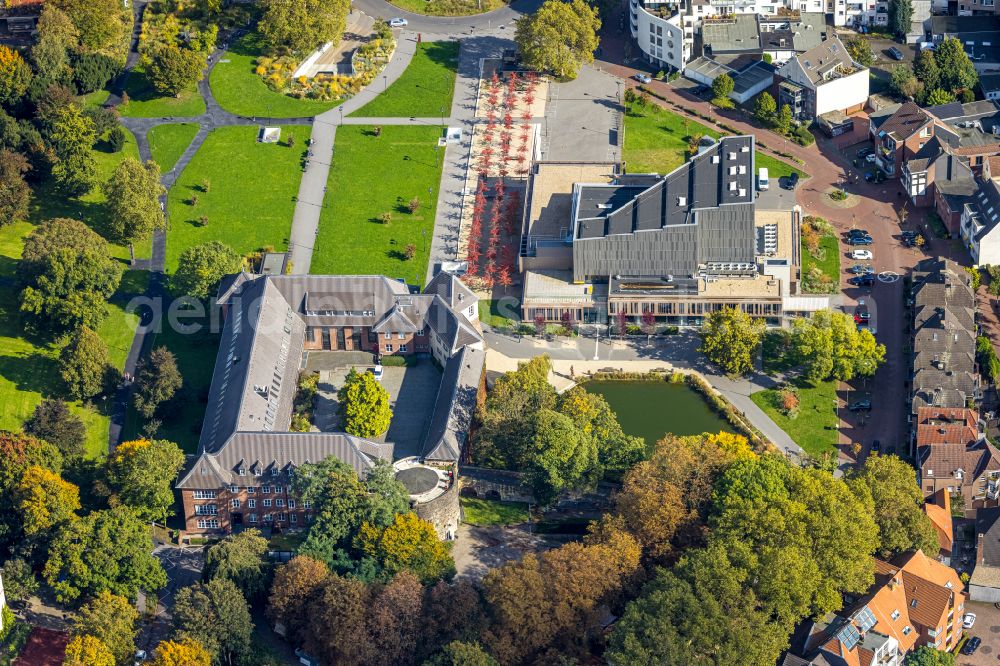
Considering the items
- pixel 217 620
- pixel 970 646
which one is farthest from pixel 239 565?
pixel 970 646

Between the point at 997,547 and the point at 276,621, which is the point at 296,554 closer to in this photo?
the point at 276,621

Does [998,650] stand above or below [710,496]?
below

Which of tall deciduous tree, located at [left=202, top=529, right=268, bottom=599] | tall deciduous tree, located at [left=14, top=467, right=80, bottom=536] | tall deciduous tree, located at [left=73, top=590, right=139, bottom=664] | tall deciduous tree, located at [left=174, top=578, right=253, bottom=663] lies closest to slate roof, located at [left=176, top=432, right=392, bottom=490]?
tall deciduous tree, located at [left=202, top=529, right=268, bottom=599]

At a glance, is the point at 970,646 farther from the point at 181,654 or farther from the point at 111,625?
the point at 111,625

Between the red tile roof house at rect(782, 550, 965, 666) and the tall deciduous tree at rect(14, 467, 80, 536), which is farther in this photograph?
the tall deciduous tree at rect(14, 467, 80, 536)

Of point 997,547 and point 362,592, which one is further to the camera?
point 997,547

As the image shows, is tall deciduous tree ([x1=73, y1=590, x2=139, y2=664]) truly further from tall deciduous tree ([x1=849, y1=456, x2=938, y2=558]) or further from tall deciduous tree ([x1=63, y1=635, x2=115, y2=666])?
tall deciduous tree ([x1=849, y1=456, x2=938, y2=558])

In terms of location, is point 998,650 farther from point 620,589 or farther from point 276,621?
point 276,621

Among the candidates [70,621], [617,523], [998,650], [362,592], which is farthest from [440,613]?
[998,650]
